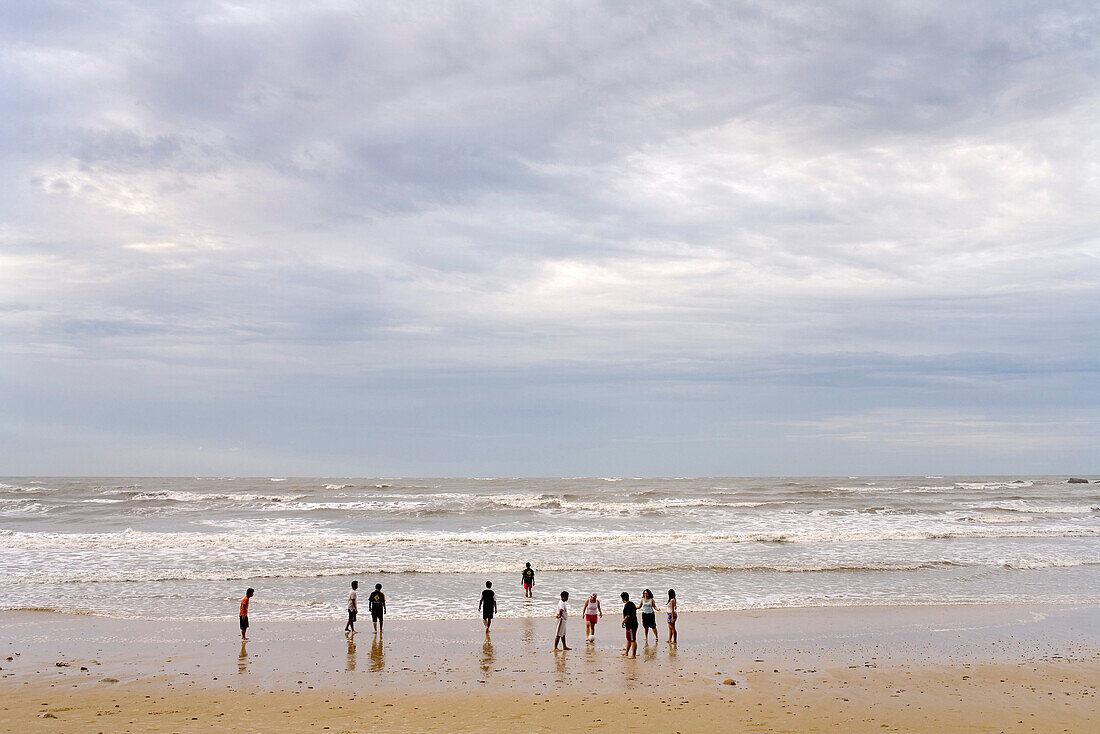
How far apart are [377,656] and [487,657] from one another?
2.26 meters

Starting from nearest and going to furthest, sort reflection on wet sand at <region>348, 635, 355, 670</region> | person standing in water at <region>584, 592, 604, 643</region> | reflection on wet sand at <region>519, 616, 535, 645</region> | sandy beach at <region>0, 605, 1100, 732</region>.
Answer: sandy beach at <region>0, 605, 1100, 732</region> < reflection on wet sand at <region>348, 635, 355, 670</region> < person standing in water at <region>584, 592, 604, 643</region> < reflection on wet sand at <region>519, 616, 535, 645</region>

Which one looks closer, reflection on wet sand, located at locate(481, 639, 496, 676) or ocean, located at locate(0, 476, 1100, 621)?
reflection on wet sand, located at locate(481, 639, 496, 676)

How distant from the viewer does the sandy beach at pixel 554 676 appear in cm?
1114

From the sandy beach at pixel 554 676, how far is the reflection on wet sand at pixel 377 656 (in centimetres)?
6

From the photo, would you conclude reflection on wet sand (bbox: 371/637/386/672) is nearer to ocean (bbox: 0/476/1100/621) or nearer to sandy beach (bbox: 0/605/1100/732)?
sandy beach (bbox: 0/605/1100/732)

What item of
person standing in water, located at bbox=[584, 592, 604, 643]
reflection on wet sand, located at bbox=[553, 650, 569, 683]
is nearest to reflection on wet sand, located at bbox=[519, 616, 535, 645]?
reflection on wet sand, located at bbox=[553, 650, 569, 683]

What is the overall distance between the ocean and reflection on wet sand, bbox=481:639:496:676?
3.21 metres

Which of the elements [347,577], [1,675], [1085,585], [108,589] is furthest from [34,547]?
[1085,585]

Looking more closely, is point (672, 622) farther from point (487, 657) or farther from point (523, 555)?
point (523, 555)

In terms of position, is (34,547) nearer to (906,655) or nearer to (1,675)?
(1,675)

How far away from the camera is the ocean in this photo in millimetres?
20984

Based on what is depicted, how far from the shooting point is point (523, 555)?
29.3 metres

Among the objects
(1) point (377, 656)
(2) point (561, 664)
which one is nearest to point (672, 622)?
(2) point (561, 664)

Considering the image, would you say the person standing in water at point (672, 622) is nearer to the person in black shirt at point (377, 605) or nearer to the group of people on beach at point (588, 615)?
the group of people on beach at point (588, 615)
